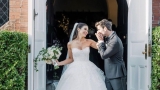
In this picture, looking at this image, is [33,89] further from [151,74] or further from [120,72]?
[151,74]

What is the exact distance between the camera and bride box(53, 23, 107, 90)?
5836 millimetres

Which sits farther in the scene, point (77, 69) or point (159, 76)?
point (77, 69)

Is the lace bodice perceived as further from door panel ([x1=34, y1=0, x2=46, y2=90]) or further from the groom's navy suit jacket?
the groom's navy suit jacket

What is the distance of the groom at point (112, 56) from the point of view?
5.21 metres

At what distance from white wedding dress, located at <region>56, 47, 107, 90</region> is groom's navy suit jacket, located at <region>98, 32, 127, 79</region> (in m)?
0.58

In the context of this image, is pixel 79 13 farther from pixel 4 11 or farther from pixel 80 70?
pixel 80 70

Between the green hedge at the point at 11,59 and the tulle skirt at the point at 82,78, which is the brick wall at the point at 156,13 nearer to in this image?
the tulle skirt at the point at 82,78

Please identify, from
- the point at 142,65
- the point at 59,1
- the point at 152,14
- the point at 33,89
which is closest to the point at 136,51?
the point at 142,65

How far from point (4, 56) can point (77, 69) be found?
5.04 ft

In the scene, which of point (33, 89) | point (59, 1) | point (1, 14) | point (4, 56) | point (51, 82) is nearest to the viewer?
point (4, 56)

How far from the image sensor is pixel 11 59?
520cm

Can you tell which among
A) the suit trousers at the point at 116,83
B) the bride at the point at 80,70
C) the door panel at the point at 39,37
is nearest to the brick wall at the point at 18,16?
the door panel at the point at 39,37

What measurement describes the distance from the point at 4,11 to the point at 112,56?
2.71m

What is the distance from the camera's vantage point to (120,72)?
5.30 meters
